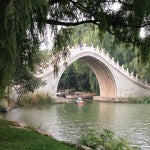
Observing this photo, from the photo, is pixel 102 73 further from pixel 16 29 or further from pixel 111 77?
pixel 16 29

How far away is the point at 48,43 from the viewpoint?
528 centimetres

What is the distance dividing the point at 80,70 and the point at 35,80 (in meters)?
21.2

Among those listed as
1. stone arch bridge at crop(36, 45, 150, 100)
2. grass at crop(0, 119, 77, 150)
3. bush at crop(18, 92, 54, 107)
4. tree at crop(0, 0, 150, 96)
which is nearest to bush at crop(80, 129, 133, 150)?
grass at crop(0, 119, 77, 150)

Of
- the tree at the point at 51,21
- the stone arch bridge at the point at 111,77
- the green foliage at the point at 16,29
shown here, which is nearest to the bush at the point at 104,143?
the tree at the point at 51,21

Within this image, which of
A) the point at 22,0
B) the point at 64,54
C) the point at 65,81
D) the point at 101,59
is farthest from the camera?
the point at 65,81

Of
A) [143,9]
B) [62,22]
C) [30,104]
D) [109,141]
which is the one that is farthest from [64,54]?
[30,104]

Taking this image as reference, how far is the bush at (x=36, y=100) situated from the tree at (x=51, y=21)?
18.9 metres

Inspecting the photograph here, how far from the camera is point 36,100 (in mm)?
26984

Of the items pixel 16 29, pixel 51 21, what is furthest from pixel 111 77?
pixel 16 29

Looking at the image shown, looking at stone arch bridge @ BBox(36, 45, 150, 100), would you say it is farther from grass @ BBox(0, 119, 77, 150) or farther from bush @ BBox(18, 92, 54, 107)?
grass @ BBox(0, 119, 77, 150)

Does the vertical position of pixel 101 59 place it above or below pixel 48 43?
above

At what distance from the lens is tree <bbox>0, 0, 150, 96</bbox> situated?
446 cm

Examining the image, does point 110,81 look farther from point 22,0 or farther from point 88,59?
point 22,0

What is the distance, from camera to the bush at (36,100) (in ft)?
83.0
